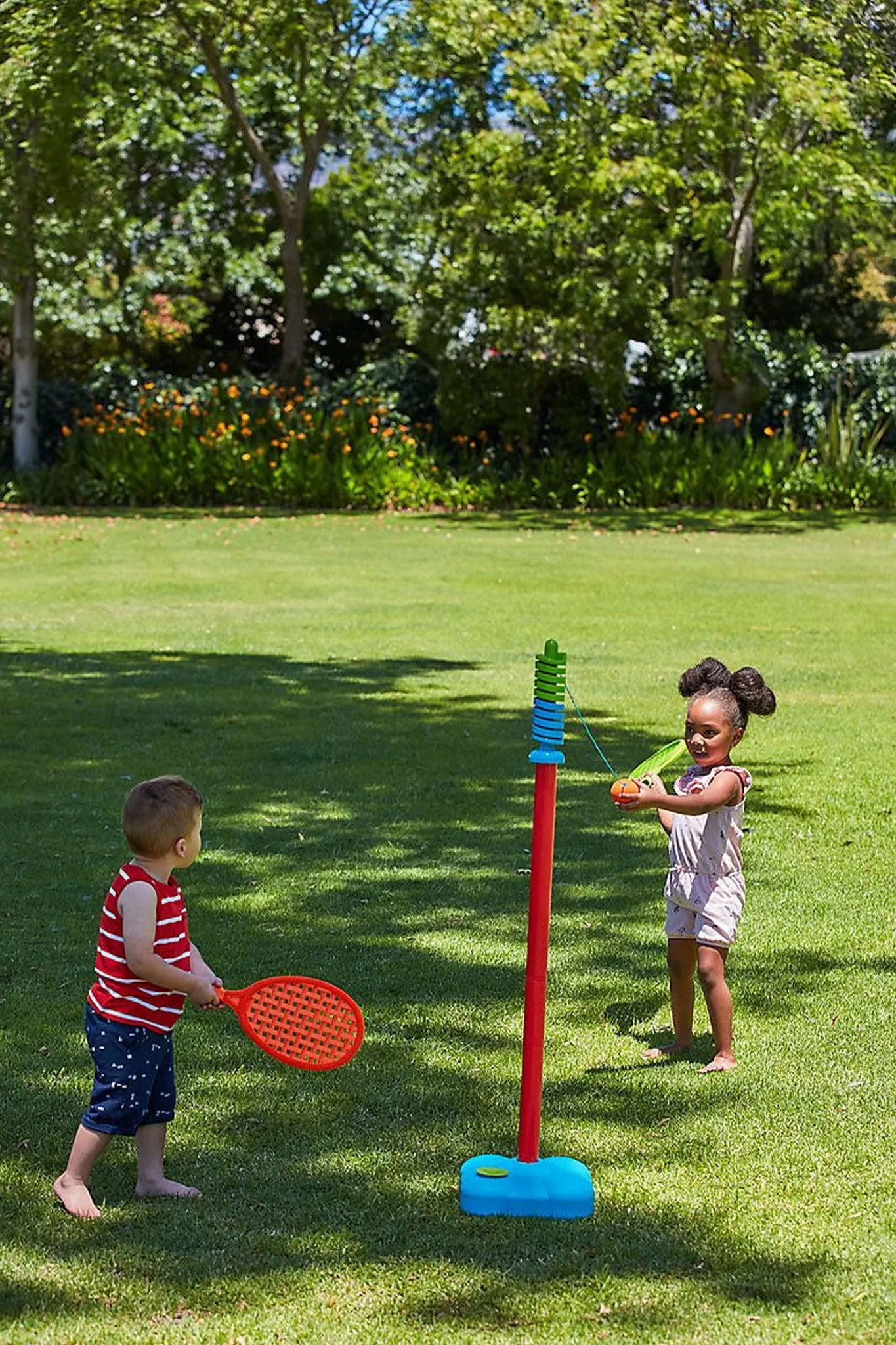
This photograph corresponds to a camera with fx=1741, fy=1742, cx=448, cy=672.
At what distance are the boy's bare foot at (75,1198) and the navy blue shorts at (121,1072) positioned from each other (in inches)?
5.2

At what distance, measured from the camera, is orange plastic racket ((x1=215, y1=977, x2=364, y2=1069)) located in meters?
4.03

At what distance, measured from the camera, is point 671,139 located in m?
24.4

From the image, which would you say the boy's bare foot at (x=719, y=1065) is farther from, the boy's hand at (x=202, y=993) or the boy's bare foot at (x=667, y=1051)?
the boy's hand at (x=202, y=993)

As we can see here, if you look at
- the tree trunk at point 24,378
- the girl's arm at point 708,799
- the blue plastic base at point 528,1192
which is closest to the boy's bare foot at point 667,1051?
the girl's arm at point 708,799

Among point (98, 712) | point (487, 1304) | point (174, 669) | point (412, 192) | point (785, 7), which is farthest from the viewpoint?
point (412, 192)

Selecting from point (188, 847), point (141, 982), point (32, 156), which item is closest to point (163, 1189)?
point (141, 982)

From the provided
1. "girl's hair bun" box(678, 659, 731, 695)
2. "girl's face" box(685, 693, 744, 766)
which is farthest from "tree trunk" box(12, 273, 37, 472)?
"girl's face" box(685, 693, 744, 766)

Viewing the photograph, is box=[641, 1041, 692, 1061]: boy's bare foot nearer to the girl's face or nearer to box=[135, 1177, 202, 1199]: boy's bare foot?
the girl's face

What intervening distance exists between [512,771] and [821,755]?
183 centimetres

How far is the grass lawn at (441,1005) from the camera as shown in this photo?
370cm

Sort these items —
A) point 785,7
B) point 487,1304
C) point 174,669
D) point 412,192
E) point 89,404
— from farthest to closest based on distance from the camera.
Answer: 1. point 412,192
2. point 89,404
3. point 785,7
4. point 174,669
5. point 487,1304

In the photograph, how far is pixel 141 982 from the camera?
4.08m

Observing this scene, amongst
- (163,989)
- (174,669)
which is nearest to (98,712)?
(174,669)

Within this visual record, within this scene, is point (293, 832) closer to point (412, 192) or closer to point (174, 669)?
point (174, 669)
